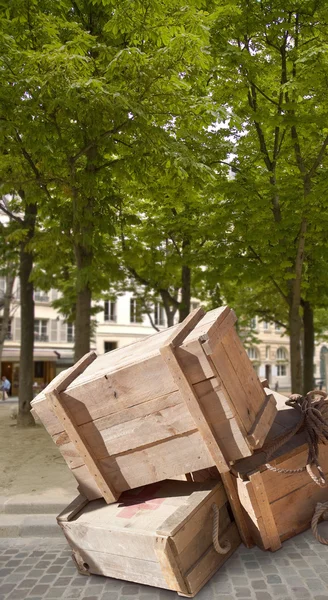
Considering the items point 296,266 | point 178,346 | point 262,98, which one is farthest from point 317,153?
point 178,346

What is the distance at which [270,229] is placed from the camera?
944 centimetres


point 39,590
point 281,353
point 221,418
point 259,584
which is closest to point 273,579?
point 259,584

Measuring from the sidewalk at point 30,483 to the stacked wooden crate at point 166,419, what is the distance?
4.06 feet

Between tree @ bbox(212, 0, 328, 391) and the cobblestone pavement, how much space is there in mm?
6090

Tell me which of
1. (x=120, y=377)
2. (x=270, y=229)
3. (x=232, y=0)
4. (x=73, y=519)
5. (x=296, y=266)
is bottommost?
(x=73, y=519)

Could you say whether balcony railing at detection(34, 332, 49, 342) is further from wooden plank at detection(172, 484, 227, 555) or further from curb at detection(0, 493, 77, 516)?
wooden plank at detection(172, 484, 227, 555)

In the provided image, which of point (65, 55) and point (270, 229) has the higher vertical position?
point (65, 55)

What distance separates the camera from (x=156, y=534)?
3.44 metres

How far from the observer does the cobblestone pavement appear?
3576 millimetres

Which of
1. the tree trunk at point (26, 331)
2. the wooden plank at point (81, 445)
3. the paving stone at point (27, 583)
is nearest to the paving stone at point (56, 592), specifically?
the paving stone at point (27, 583)

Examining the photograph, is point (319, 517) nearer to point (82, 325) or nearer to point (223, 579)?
point (223, 579)

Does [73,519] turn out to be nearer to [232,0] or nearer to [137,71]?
[137,71]

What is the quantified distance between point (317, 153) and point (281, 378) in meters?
39.5

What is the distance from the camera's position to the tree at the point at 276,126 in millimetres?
8438
